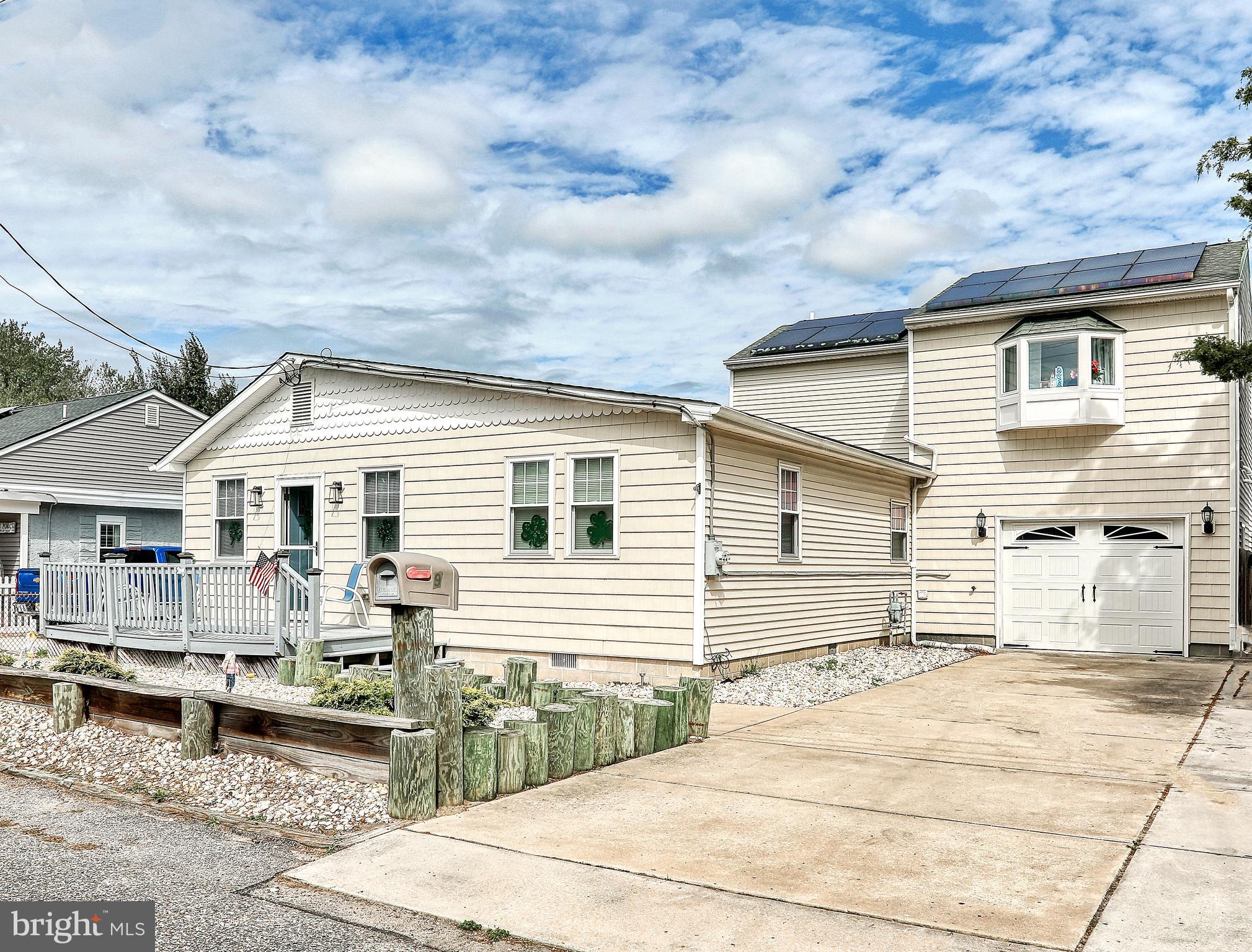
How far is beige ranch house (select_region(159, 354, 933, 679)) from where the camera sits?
36.7ft

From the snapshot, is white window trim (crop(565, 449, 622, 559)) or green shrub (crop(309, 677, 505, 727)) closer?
green shrub (crop(309, 677, 505, 727))

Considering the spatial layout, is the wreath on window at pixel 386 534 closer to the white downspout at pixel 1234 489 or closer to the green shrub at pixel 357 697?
the green shrub at pixel 357 697

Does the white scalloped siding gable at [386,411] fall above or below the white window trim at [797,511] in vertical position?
above

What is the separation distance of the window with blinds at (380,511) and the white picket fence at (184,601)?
1.69 meters

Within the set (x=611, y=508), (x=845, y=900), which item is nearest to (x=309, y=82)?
(x=611, y=508)

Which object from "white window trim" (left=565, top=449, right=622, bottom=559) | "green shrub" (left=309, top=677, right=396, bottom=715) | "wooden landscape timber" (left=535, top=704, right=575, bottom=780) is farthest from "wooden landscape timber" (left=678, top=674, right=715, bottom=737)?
"white window trim" (left=565, top=449, right=622, bottom=559)

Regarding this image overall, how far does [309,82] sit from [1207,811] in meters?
11.6

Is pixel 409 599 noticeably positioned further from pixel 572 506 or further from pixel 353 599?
pixel 353 599

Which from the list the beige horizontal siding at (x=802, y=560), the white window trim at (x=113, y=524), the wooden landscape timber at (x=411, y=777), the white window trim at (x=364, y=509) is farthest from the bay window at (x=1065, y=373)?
the white window trim at (x=113, y=524)

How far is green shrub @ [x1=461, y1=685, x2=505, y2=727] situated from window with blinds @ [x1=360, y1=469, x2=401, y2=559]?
717cm

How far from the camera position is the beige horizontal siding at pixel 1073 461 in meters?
14.8

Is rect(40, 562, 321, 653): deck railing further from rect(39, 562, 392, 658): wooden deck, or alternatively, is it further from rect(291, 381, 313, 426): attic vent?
rect(291, 381, 313, 426): attic vent

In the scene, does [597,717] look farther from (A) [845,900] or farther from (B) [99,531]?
(B) [99,531]

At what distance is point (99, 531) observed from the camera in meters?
25.0
